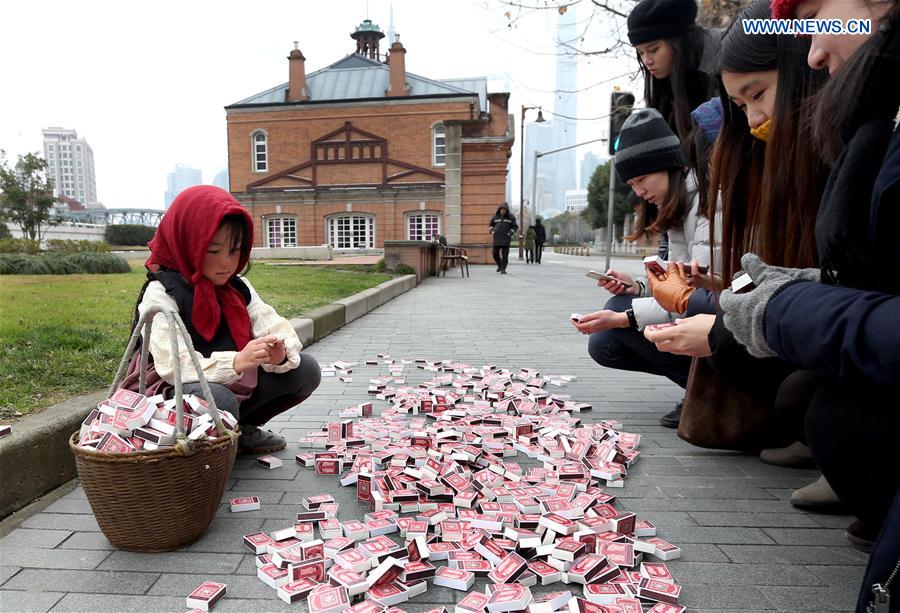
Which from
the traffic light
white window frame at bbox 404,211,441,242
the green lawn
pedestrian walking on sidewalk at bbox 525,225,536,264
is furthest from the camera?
white window frame at bbox 404,211,441,242

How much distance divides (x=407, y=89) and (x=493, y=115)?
9.19 meters

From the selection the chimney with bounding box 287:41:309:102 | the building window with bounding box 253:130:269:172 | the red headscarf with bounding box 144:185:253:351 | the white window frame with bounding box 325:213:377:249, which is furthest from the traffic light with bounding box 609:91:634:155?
the chimney with bounding box 287:41:309:102

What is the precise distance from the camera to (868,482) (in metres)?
1.67

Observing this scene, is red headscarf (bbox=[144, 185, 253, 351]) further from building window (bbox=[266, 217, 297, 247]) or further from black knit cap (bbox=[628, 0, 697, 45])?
building window (bbox=[266, 217, 297, 247])

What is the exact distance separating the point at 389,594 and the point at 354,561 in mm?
205

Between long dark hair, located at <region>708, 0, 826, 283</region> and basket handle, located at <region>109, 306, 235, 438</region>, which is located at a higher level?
long dark hair, located at <region>708, 0, 826, 283</region>

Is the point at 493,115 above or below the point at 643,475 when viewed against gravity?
above

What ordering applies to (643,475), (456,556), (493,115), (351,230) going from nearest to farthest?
(456,556), (643,475), (493,115), (351,230)

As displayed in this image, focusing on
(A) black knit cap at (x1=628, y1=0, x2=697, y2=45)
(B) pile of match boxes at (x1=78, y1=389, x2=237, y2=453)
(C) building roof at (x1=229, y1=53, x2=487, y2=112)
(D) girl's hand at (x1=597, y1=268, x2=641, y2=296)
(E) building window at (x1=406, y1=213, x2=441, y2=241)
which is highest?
(C) building roof at (x1=229, y1=53, x2=487, y2=112)

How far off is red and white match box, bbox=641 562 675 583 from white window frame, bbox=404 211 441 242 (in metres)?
27.5

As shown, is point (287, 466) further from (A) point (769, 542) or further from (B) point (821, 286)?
(B) point (821, 286)

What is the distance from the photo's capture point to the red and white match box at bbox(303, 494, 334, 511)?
2445 mm

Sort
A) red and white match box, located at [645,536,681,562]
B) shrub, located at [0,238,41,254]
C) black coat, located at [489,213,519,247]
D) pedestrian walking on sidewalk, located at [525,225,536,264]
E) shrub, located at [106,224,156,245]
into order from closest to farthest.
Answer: red and white match box, located at [645,536,681,562] → shrub, located at [0,238,41,254] → black coat, located at [489,213,519,247] → pedestrian walking on sidewalk, located at [525,225,536,264] → shrub, located at [106,224,156,245]

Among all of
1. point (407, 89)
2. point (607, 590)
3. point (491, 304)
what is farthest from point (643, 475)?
point (407, 89)
